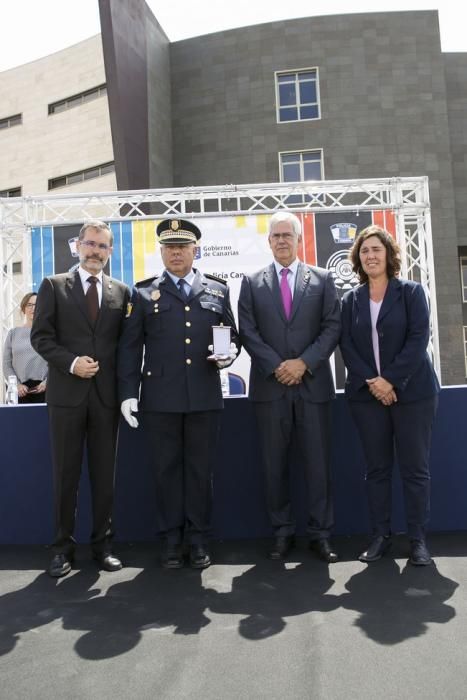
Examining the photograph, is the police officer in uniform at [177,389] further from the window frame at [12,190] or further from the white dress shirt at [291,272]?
the window frame at [12,190]

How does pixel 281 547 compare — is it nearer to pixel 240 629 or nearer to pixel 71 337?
pixel 240 629

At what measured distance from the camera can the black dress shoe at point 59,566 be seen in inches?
111

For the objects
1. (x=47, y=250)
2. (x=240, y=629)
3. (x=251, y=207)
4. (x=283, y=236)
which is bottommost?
(x=240, y=629)

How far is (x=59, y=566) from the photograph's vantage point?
2.86 metres

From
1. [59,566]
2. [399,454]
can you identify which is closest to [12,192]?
[59,566]

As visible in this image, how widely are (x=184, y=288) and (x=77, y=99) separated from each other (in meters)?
16.7

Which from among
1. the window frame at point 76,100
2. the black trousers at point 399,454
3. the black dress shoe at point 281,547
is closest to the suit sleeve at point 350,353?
the black trousers at point 399,454

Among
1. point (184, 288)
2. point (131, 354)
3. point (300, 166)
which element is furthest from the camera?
point (300, 166)

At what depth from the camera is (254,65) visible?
15.1 metres

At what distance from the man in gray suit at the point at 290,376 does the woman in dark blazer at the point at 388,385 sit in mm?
152

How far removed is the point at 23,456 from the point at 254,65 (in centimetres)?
1440

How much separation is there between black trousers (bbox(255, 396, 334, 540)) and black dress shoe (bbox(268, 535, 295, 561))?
26 mm

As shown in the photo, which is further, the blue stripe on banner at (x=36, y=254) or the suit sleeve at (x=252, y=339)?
the blue stripe on banner at (x=36, y=254)

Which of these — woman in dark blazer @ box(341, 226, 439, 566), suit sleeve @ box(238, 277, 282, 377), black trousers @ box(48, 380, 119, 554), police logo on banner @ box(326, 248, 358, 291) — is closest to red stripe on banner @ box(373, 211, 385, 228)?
police logo on banner @ box(326, 248, 358, 291)
